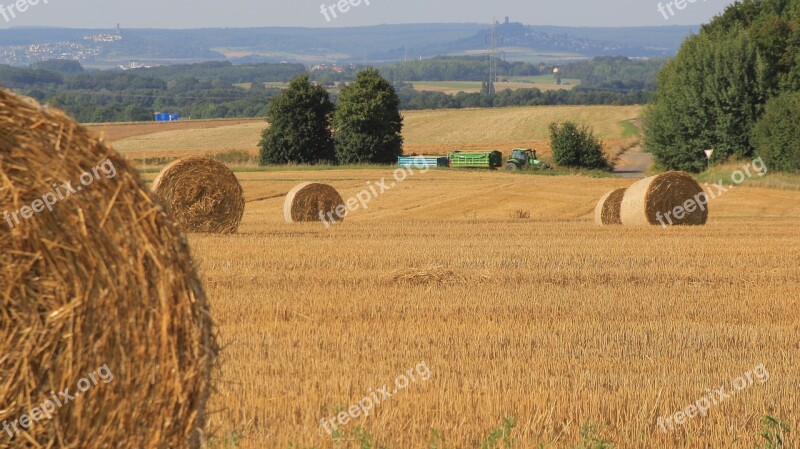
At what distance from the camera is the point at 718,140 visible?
5247cm

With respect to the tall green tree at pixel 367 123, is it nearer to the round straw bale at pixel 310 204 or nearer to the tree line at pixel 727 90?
the tree line at pixel 727 90

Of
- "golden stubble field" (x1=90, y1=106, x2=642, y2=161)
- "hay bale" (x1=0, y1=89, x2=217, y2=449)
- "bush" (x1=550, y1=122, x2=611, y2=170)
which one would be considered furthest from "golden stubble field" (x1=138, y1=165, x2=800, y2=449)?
"golden stubble field" (x1=90, y1=106, x2=642, y2=161)

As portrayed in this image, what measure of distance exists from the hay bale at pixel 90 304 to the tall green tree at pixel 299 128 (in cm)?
5488

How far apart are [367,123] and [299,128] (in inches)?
144

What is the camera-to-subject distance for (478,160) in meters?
59.2

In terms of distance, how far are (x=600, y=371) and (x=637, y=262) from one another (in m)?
7.24

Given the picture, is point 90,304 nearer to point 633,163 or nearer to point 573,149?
point 573,149

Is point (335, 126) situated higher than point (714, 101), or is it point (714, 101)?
point (714, 101)

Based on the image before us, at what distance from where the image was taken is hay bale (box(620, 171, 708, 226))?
22.0m

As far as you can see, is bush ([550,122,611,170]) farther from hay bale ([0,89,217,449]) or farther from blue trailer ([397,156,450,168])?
hay bale ([0,89,217,449])

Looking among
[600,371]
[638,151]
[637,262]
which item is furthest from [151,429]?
[638,151]

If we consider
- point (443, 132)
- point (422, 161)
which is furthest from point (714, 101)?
point (443, 132)

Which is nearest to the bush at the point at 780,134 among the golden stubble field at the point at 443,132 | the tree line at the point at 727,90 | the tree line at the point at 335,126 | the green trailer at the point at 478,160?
the tree line at the point at 727,90

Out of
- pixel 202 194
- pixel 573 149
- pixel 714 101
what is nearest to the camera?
pixel 202 194
